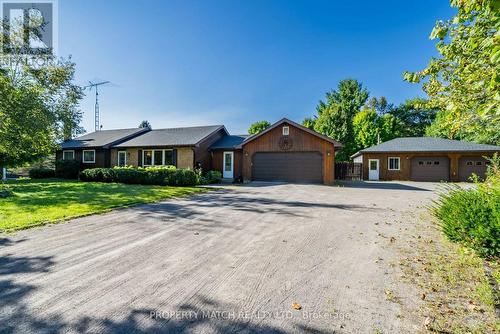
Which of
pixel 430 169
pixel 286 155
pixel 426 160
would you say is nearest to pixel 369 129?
pixel 426 160

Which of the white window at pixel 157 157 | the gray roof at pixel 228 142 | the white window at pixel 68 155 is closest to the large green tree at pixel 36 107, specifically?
the white window at pixel 68 155

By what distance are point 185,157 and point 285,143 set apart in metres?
8.38

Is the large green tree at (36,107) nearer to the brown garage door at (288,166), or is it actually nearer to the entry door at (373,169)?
the brown garage door at (288,166)

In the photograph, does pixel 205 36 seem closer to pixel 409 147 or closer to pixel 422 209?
pixel 422 209

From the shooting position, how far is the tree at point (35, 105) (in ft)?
42.5

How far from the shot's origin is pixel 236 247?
4816 millimetres

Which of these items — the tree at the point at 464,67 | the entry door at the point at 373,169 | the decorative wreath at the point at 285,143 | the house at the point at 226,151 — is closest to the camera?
the tree at the point at 464,67

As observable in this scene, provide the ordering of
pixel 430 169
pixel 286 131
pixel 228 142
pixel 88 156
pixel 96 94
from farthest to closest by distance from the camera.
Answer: pixel 96 94, pixel 88 156, pixel 430 169, pixel 228 142, pixel 286 131

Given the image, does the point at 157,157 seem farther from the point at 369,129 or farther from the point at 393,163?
the point at 369,129

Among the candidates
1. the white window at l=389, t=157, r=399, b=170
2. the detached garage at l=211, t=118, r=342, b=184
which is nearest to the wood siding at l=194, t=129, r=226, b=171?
the detached garage at l=211, t=118, r=342, b=184

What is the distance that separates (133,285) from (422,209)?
382 inches

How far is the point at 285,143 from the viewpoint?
18.9 m

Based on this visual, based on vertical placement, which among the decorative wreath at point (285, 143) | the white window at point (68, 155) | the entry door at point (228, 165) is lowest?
the entry door at point (228, 165)

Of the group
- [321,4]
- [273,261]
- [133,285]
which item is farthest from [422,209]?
[321,4]
